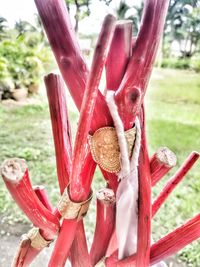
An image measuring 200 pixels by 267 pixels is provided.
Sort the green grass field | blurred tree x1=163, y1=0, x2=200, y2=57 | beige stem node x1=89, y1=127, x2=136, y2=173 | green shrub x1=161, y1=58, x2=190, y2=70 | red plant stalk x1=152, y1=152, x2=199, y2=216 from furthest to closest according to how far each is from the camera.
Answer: the green grass field → green shrub x1=161, y1=58, x2=190, y2=70 → blurred tree x1=163, y1=0, x2=200, y2=57 → red plant stalk x1=152, y1=152, x2=199, y2=216 → beige stem node x1=89, y1=127, x2=136, y2=173

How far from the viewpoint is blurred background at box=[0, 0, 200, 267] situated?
1.04 metres

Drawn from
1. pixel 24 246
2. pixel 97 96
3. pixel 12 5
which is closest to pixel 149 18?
pixel 97 96

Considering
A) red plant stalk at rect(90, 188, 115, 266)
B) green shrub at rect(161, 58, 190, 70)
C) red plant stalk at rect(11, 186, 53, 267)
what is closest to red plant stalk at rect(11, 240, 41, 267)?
red plant stalk at rect(11, 186, 53, 267)

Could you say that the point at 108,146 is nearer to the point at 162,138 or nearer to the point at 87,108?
the point at 87,108

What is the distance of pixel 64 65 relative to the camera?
510 millimetres

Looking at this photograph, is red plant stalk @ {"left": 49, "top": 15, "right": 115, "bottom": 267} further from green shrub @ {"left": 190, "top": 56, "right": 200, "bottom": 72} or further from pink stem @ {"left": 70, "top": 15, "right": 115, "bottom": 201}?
green shrub @ {"left": 190, "top": 56, "right": 200, "bottom": 72}

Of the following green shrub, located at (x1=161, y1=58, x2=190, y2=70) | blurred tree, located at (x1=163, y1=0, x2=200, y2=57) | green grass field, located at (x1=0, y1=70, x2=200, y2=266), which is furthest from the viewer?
green grass field, located at (x1=0, y1=70, x2=200, y2=266)

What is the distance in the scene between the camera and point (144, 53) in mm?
509

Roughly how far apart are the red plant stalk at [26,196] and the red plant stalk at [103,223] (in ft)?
0.24

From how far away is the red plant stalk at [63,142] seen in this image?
1.93 ft

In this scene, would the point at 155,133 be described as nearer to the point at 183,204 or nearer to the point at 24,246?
the point at 183,204

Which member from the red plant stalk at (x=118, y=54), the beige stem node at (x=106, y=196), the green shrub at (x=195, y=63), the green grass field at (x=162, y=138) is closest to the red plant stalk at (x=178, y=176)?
the beige stem node at (x=106, y=196)

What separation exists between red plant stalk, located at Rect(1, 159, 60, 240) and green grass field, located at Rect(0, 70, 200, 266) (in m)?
0.90

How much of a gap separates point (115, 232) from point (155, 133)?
1.42 m
